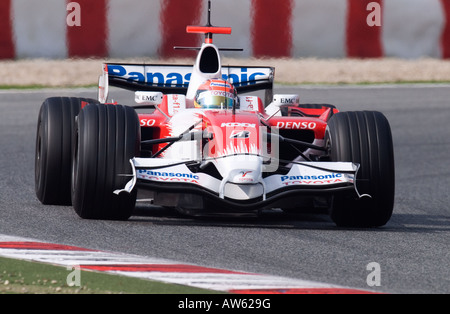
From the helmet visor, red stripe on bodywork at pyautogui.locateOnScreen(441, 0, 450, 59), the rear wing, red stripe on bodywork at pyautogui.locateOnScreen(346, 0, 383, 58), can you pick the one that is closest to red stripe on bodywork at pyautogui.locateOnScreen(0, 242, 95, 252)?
the helmet visor

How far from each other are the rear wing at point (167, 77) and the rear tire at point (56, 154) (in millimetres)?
1069

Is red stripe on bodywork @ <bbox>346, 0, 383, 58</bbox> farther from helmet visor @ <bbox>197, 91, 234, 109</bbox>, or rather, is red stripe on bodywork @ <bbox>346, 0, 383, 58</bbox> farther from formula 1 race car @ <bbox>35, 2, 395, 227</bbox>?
helmet visor @ <bbox>197, 91, 234, 109</bbox>

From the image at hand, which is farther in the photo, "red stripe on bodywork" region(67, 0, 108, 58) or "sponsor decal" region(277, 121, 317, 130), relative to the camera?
"red stripe on bodywork" region(67, 0, 108, 58)

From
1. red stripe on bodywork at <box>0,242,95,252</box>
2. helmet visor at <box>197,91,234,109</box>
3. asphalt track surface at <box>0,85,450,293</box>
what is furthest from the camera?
helmet visor at <box>197,91,234,109</box>

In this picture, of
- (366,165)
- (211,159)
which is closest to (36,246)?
(211,159)

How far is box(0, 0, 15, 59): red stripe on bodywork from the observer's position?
17.0 metres

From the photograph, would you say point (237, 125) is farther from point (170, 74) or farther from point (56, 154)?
point (170, 74)

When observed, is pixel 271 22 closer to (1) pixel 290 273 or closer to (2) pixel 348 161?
(2) pixel 348 161

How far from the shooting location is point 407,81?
20.5 meters

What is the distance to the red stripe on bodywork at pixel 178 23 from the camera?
16.8 metres

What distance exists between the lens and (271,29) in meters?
17.2

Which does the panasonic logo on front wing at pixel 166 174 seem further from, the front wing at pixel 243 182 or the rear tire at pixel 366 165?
the rear tire at pixel 366 165

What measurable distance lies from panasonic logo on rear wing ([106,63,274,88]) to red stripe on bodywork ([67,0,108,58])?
6.00 metres
